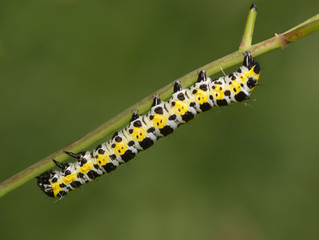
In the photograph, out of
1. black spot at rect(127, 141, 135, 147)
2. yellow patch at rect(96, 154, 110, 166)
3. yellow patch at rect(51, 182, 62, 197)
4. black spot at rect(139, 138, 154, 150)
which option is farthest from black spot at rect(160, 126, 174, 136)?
yellow patch at rect(51, 182, 62, 197)

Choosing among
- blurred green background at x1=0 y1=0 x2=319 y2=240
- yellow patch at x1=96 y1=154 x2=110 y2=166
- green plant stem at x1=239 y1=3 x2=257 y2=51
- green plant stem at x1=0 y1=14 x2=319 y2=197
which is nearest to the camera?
green plant stem at x1=0 y1=14 x2=319 y2=197

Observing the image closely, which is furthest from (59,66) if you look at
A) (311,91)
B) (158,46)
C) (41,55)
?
(311,91)

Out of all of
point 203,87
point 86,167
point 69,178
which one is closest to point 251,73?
point 203,87

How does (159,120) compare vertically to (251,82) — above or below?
above

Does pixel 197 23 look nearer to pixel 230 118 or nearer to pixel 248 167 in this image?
pixel 230 118

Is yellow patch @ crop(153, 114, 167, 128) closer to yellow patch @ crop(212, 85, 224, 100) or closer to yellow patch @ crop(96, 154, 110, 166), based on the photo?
yellow patch @ crop(212, 85, 224, 100)

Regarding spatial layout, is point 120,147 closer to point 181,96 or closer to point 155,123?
point 155,123
